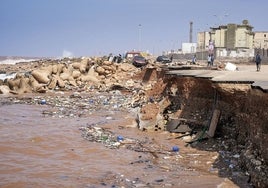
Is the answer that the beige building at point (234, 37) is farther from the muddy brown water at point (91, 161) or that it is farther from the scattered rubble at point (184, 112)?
the muddy brown water at point (91, 161)

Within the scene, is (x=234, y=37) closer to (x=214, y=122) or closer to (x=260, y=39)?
(x=260, y=39)

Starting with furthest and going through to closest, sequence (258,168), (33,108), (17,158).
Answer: (33,108)
(17,158)
(258,168)

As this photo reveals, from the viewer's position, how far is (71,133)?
11.6 m

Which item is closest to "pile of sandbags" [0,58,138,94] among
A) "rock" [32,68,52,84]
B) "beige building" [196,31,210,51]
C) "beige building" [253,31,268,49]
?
"rock" [32,68,52,84]

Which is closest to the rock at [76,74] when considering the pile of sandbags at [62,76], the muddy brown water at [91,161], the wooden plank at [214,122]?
the pile of sandbags at [62,76]

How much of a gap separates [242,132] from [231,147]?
57cm

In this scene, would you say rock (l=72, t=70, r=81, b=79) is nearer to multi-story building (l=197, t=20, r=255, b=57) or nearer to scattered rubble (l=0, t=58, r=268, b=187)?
scattered rubble (l=0, t=58, r=268, b=187)

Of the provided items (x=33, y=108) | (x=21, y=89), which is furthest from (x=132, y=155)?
(x=21, y=89)

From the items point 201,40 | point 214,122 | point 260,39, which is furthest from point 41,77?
point 201,40

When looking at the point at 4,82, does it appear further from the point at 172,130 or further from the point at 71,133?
the point at 172,130

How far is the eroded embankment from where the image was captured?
6730 mm

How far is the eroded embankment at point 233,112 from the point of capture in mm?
6730

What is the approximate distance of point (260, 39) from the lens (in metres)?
54.0

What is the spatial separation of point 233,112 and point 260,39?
1878 inches
